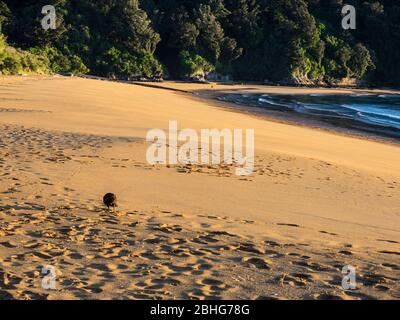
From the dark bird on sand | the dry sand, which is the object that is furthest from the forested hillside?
the dark bird on sand

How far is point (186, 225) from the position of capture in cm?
849

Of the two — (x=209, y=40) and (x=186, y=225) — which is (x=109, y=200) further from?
(x=209, y=40)

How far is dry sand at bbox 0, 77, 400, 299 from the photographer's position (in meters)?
6.17

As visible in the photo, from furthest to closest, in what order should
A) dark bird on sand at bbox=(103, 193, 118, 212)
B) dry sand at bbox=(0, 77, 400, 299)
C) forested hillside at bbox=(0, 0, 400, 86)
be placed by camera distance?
forested hillside at bbox=(0, 0, 400, 86), dark bird on sand at bbox=(103, 193, 118, 212), dry sand at bbox=(0, 77, 400, 299)

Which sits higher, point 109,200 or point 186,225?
point 109,200

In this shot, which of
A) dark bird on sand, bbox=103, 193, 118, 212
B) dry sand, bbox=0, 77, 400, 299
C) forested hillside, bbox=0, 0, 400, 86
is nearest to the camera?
dry sand, bbox=0, 77, 400, 299

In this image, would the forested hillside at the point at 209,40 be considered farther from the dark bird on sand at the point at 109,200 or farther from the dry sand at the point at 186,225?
the dark bird on sand at the point at 109,200

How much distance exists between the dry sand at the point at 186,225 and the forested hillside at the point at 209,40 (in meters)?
41.0

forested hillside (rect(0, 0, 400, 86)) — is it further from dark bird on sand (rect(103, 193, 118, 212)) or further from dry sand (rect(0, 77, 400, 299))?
dark bird on sand (rect(103, 193, 118, 212))

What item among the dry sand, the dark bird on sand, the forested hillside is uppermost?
the forested hillside

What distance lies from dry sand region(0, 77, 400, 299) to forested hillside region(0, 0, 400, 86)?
41.0 metres

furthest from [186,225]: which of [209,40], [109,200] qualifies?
[209,40]

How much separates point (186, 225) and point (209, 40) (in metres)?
93.1

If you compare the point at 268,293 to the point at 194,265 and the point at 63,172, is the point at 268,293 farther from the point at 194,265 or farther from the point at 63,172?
the point at 63,172
